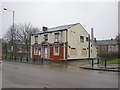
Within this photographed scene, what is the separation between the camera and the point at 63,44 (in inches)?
1085

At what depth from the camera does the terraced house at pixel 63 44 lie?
27.5 metres

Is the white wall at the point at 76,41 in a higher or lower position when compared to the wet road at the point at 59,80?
higher

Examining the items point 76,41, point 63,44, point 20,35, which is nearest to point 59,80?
point 63,44

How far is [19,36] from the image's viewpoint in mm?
51719

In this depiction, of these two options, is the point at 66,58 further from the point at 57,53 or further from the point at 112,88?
the point at 112,88

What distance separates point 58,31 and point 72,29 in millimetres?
2711

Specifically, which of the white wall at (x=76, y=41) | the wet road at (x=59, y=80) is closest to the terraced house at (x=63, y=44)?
the white wall at (x=76, y=41)

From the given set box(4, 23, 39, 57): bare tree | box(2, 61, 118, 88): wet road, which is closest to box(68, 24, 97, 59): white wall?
box(2, 61, 118, 88): wet road

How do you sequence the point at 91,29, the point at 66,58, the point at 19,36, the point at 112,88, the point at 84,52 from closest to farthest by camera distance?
1. the point at 112,88
2. the point at 66,58
3. the point at 84,52
4. the point at 19,36
5. the point at 91,29

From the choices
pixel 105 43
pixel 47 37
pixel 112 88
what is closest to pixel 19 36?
pixel 47 37

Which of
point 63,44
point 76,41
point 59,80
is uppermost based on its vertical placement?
point 76,41

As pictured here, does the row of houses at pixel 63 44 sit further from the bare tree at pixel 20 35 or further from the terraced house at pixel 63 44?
the bare tree at pixel 20 35

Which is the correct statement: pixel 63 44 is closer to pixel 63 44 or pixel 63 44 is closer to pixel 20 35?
pixel 63 44

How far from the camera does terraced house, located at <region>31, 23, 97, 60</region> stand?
27477 mm
